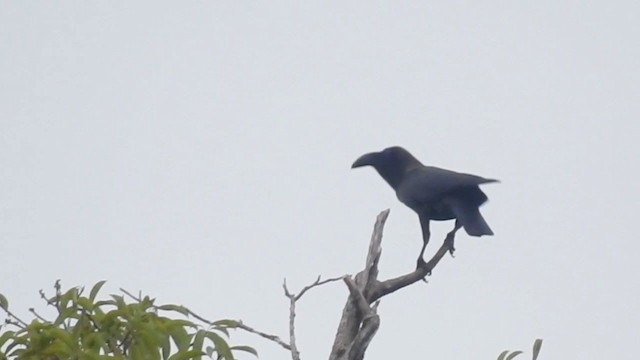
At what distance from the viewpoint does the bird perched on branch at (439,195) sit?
21.3 feet

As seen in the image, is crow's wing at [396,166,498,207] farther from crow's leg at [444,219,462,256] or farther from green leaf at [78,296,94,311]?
A: green leaf at [78,296,94,311]

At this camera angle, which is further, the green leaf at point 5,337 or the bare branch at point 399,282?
the bare branch at point 399,282

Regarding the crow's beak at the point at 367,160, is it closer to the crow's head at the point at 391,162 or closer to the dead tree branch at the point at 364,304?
the crow's head at the point at 391,162

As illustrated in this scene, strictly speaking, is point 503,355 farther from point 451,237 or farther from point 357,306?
point 451,237

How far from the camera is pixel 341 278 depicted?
4449 mm

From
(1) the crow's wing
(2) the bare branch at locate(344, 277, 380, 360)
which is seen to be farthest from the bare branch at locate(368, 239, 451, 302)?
(1) the crow's wing

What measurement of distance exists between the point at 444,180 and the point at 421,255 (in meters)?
0.82

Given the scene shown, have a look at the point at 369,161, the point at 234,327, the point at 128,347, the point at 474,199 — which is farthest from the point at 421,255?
the point at 128,347

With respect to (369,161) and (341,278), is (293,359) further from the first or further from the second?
(369,161)

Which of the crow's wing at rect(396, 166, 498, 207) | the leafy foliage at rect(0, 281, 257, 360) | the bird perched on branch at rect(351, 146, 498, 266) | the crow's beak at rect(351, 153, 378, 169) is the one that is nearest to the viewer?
the leafy foliage at rect(0, 281, 257, 360)

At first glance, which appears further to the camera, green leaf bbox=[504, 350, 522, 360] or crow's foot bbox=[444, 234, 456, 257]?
crow's foot bbox=[444, 234, 456, 257]

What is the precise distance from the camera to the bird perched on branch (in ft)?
21.3

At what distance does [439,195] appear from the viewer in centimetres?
670

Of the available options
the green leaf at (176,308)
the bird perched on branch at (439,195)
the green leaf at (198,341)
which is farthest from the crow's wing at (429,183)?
the green leaf at (198,341)
